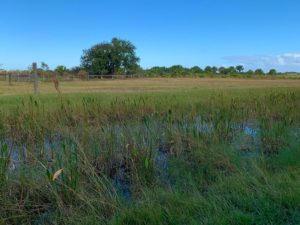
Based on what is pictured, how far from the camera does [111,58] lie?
237 ft

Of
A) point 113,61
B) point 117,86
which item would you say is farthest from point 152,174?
point 113,61

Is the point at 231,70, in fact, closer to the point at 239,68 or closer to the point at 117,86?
the point at 239,68

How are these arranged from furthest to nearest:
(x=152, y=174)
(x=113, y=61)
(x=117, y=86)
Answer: (x=113, y=61) < (x=117, y=86) < (x=152, y=174)

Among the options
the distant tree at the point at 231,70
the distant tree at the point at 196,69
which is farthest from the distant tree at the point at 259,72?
the distant tree at the point at 196,69

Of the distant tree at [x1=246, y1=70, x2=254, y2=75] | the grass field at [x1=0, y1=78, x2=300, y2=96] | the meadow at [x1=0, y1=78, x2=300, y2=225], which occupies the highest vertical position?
the distant tree at [x1=246, y1=70, x2=254, y2=75]

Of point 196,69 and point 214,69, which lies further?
point 196,69

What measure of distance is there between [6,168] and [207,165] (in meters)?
2.50

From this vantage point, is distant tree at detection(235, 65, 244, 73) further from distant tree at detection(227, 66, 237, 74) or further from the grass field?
the grass field

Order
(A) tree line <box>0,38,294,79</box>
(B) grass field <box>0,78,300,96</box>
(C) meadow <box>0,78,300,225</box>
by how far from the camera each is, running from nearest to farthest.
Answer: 1. (C) meadow <box>0,78,300,225</box>
2. (B) grass field <box>0,78,300,96</box>
3. (A) tree line <box>0,38,294,79</box>

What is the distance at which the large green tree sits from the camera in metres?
72.0

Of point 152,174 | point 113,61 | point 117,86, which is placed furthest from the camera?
point 113,61

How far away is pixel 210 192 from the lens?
12.9 ft

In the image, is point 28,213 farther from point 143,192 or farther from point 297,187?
point 297,187

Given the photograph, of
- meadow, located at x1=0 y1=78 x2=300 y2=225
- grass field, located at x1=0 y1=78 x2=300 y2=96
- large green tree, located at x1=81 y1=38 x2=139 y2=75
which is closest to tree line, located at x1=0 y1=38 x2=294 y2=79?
large green tree, located at x1=81 y1=38 x2=139 y2=75
